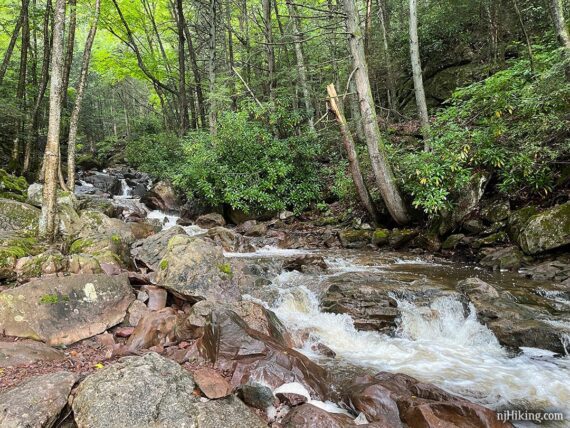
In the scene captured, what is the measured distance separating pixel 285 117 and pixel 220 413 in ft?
42.9

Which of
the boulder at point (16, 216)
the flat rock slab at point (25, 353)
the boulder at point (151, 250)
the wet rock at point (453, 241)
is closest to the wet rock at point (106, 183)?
the boulder at point (16, 216)

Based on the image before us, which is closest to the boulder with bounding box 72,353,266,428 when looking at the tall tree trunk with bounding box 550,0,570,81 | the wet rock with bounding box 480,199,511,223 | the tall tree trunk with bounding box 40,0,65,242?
the tall tree trunk with bounding box 40,0,65,242

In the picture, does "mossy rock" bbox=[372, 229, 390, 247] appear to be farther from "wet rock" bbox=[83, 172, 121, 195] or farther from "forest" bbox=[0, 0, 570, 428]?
"wet rock" bbox=[83, 172, 121, 195]

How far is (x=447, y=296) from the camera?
6434mm

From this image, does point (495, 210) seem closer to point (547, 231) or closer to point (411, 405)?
point (547, 231)

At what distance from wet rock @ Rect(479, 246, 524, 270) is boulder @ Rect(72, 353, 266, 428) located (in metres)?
7.04

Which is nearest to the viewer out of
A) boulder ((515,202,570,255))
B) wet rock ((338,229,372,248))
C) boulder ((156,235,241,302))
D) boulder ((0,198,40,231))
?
boulder ((156,235,241,302))

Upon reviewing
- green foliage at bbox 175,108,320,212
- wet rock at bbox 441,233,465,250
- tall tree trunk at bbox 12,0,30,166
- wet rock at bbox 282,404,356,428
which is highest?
tall tree trunk at bbox 12,0,30,166

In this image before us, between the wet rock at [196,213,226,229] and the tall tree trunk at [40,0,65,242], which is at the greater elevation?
the tall tree trunk at [40,0,65,242]

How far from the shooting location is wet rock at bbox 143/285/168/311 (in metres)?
5.93

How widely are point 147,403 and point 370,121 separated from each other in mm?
9175

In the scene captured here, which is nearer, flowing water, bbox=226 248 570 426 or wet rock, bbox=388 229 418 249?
flowing water, bbox=226 248 570 426

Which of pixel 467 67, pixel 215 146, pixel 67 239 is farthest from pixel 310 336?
pixel 467 67

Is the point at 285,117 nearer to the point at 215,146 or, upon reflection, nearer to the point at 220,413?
the point at 215,146
